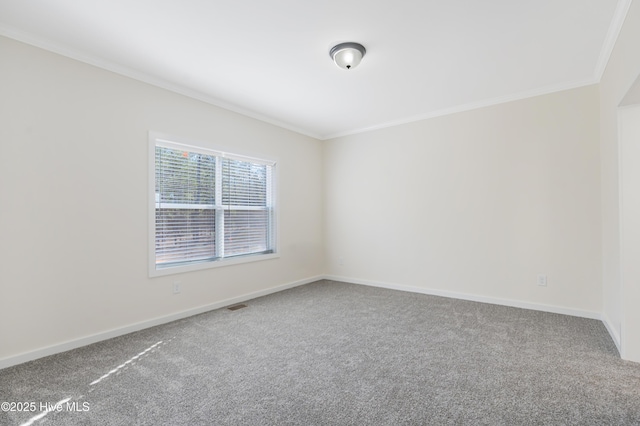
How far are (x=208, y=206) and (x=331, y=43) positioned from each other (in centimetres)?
234

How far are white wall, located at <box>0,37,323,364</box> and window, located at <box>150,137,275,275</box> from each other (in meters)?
0.18

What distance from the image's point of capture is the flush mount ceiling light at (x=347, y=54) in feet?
8.49

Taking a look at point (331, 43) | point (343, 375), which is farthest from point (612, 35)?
point (343, 375)

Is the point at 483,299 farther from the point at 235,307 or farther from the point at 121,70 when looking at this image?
the point at 121,70

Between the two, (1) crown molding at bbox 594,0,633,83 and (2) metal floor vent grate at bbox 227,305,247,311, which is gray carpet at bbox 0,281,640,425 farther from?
(1) crown molding at bbox 594,0,633,83

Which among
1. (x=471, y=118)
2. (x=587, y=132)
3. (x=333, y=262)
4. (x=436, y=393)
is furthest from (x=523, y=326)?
(x=333, y=262)

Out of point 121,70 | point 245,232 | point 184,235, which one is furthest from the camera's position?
point 245,232

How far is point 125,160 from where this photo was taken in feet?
9.83

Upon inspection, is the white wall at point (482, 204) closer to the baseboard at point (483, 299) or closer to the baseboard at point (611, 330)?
the baseboard at point (483, 299)

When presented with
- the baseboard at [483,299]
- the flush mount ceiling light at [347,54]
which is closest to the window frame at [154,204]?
the baseboard at [483,299]

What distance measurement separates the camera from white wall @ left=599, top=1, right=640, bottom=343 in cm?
202

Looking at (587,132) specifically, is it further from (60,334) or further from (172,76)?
(60,334)

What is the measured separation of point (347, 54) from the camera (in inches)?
104

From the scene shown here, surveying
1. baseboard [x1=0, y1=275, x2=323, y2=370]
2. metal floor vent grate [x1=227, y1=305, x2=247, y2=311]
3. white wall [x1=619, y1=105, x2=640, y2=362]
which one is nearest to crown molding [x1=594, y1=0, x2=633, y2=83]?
white wall [x1=619, y1=105, x2=640, y2=362]
